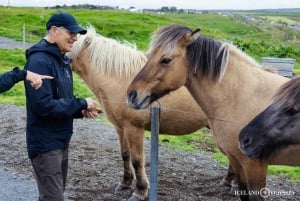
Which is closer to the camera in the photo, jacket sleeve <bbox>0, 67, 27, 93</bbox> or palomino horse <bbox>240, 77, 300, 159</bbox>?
palomino horse <bbox>240, 77, 300, 159</bbox>

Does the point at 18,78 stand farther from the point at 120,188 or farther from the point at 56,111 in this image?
the point at 120,188

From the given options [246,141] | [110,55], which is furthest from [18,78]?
[110,55]

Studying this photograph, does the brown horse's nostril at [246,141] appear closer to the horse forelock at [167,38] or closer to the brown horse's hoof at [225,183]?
the horse forelock at [167,38]

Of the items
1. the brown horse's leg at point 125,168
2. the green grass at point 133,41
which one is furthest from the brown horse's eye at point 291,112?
the green grass at point 133,41

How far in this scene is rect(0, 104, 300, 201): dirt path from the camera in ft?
19.0

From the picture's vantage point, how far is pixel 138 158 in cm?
546

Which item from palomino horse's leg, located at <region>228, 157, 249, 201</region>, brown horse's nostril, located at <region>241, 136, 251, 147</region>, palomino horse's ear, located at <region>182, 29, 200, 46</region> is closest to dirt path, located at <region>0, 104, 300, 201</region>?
palomino horse's leg, located at <region>228, 157, 249, 201</region>

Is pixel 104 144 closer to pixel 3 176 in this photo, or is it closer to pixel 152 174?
pixel 3 176

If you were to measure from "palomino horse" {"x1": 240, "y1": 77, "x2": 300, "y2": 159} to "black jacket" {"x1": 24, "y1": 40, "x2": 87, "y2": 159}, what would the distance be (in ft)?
4.43

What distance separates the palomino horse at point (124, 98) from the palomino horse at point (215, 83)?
1088mm

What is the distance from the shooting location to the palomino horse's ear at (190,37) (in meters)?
4.05

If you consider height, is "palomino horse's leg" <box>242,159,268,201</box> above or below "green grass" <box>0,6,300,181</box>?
above

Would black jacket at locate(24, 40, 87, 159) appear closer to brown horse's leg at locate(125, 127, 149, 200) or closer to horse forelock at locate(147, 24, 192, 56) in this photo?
horse forelock at locate(147, 24, 192, 56)

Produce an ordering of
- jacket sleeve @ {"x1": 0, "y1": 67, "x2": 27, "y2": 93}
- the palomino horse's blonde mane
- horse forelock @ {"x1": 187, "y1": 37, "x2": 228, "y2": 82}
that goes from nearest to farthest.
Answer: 1. jacket sleeve @ {"x1": 0, "y1": 67, "x2": 27, "y2": 93}
2. horse forelock @ {"x1": 187, "y1": 37, "x2": 228, "y2": 82}
3. the palomino horse's blonde mane
